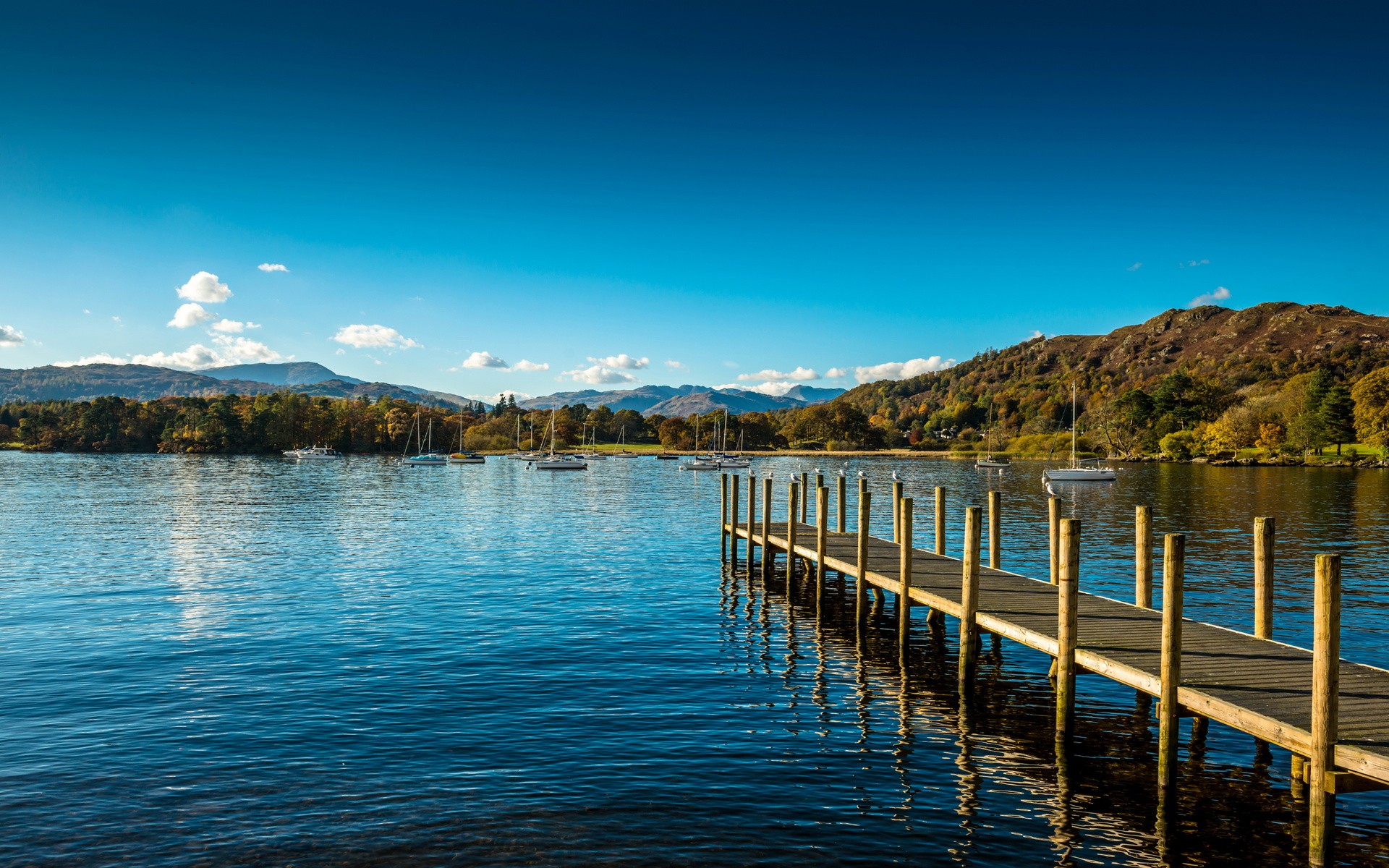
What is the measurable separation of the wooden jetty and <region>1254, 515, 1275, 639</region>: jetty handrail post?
1.2 inches

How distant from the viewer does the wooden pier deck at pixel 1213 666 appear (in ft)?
36.3

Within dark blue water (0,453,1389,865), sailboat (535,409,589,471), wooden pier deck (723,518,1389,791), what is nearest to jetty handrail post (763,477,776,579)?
dark blue water (0,453,1389,865)

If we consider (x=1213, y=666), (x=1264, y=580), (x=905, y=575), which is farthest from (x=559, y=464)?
(x=1213, y=666)

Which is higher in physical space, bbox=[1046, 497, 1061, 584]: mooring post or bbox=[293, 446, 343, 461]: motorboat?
bbox=[1046, 497, 1061, 584]: mooring post

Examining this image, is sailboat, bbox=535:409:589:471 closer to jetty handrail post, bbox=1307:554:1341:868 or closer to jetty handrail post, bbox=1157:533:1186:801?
jetty handrail post, bbox=1157:533:1186:801

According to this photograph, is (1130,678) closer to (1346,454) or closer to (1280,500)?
(1280,500)

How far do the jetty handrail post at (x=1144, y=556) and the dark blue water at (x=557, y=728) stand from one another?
2.20 meters

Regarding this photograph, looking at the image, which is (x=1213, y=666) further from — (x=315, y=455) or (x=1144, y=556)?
(x=315, y=455)

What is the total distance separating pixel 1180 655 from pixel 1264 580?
188 inches

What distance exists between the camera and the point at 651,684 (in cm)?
1861

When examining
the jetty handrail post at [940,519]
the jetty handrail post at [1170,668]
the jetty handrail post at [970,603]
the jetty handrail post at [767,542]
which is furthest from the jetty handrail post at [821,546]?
the jetty handrail post at [1170,668]

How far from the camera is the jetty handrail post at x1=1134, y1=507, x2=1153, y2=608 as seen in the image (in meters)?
17.7

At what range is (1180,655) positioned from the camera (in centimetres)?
1330

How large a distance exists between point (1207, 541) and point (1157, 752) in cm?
3391
